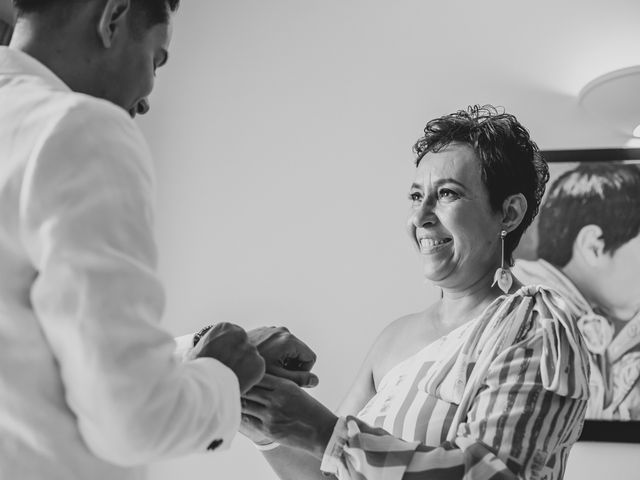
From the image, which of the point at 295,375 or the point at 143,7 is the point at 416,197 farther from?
the point at 143,7

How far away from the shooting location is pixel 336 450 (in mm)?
1125

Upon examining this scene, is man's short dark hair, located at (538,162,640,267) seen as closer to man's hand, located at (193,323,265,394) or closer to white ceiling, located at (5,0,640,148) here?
white ceiling, located at (5,0,640,148)

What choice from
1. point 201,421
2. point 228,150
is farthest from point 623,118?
point 201,421

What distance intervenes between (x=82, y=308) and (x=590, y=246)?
6.40ft

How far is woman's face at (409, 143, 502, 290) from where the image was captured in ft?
4.95

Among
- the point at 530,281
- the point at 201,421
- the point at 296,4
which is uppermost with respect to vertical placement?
the point at 296,4

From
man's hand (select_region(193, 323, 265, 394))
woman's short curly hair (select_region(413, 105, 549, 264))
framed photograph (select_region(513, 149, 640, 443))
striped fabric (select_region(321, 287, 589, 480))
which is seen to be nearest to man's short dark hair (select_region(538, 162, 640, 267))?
framed photograph (select_region(513, 149, 640, 443))

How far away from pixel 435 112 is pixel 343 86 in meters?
0.34

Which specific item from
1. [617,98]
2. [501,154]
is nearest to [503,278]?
[501,154]

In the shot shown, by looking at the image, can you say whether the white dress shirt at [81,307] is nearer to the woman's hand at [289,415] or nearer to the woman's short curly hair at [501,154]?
the woman's hand at [289,415]

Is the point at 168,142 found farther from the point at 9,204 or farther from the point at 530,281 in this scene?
the point at 9,204

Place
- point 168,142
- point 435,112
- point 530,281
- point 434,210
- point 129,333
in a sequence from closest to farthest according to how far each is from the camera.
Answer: point 129,333
point 434,210
point 530,281
point 435,112
point 168,142

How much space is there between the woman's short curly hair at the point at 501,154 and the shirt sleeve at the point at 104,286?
3.18ft

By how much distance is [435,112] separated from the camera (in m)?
2.52
